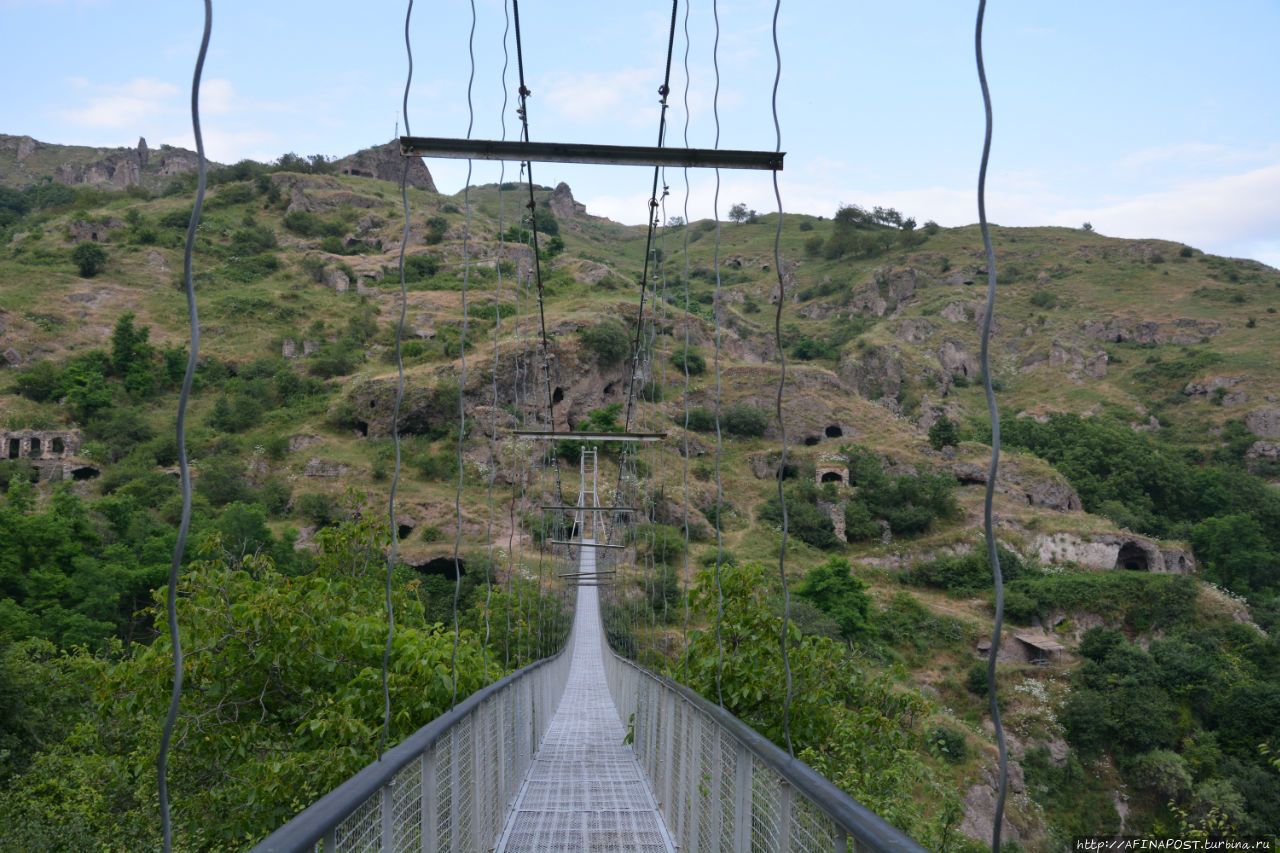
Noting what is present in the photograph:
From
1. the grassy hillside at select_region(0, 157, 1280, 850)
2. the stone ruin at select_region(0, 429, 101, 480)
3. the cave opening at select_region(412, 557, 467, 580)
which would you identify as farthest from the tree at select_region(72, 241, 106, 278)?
the cave opening at select_region(412, 557, 467, 580)

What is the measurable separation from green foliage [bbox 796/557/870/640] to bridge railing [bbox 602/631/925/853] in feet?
68.5

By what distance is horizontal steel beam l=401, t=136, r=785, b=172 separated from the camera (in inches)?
112

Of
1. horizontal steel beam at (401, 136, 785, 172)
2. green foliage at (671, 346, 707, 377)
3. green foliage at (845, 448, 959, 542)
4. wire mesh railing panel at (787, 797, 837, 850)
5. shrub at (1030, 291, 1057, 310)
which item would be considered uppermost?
shrub at (1030, 291, 1057, 310)

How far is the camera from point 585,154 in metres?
3.04

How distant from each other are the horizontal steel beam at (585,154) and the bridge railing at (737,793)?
6.53ft

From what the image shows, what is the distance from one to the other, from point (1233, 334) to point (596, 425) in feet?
164

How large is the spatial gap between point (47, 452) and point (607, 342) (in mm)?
23136

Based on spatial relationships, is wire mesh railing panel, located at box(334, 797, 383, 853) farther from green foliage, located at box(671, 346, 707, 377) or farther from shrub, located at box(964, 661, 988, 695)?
green foliage, located at box(671, 346, 707, 377)

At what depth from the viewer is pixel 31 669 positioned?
1334cm

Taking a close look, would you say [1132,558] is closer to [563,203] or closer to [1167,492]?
[1167,492]

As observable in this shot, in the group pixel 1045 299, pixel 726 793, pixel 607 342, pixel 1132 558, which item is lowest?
pixel 1132 558

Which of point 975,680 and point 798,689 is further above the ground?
point 798,689

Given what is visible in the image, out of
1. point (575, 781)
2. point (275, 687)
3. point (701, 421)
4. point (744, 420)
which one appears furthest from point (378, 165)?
point (575, 781)

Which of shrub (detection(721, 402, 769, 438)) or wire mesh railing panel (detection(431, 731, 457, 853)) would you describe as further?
shrub (detection(721, 402, 769, 438))
